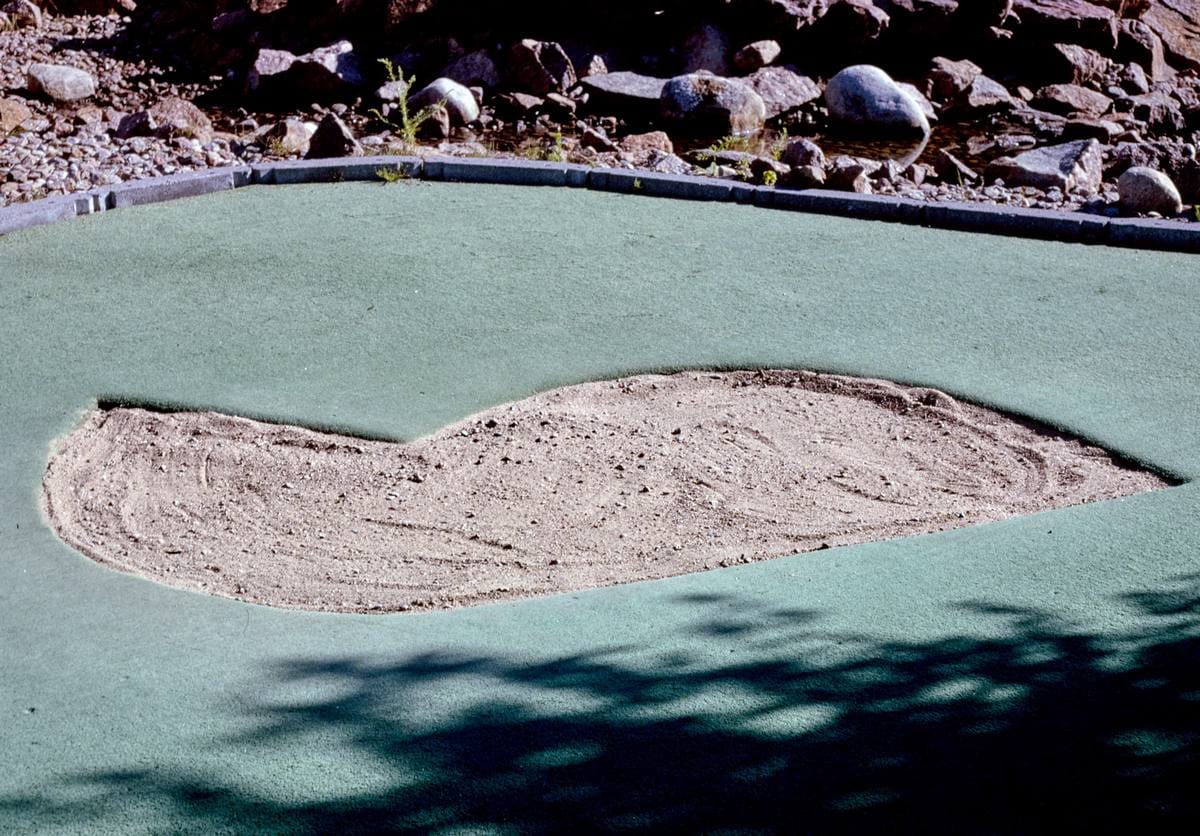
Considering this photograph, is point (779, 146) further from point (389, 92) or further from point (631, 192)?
point (389, 92)

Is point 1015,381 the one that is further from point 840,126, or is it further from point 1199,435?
point 840,126

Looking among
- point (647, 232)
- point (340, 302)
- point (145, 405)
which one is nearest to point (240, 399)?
point (145, 405)

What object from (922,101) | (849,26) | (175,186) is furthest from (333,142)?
(849,26)

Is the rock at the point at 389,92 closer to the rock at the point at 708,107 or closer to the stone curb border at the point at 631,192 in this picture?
the rock at the point at 708,107

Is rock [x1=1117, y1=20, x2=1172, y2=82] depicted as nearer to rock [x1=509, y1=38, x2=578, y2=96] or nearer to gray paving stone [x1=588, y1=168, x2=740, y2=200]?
rock [x1=509, y1=38, x2=578, y2=96]

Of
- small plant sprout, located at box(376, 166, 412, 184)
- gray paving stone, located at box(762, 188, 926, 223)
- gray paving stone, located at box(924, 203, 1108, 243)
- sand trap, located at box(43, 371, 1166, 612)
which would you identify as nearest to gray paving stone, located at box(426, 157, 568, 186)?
small plant sprout, located at box(376, 166, 412, 184)
